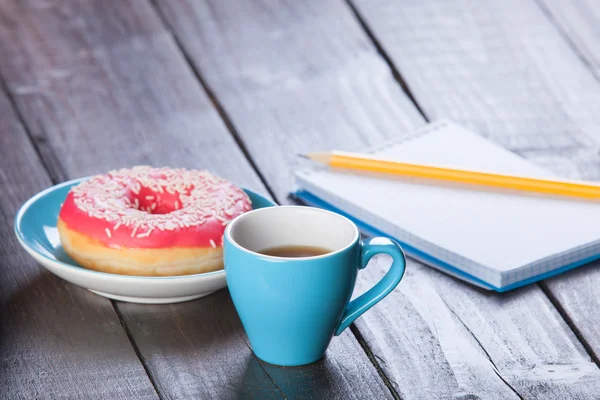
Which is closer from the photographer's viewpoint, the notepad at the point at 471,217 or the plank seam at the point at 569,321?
A: the plank seam at the point at 569,321

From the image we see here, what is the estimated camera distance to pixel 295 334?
0.70 meters

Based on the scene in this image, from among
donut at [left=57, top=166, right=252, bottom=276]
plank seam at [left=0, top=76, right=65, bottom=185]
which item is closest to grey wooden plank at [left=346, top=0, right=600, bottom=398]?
donut at [left=57, top=166, right=252, bottom=276]

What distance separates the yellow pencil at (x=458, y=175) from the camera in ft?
3.15

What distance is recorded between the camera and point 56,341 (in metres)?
0.74

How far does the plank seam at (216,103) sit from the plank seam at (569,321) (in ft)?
1.05

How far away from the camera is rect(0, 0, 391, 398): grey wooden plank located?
27.9 inches

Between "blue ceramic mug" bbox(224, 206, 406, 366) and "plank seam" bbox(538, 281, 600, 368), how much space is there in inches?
7.4

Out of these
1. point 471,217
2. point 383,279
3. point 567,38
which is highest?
point 383,279

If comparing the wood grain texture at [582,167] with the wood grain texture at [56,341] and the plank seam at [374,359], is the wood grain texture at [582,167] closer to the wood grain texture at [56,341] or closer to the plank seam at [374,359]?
the plank seam at [374,359]

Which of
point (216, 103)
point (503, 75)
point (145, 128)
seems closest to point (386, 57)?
point (503, 75)

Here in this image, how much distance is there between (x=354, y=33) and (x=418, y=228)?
553 mm

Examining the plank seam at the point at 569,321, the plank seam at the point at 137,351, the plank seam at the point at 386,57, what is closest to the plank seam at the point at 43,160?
the plank seam at the point at 137,351

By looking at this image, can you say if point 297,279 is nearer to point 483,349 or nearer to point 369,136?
point 483,349

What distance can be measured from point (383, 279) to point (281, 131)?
1.54 ft
